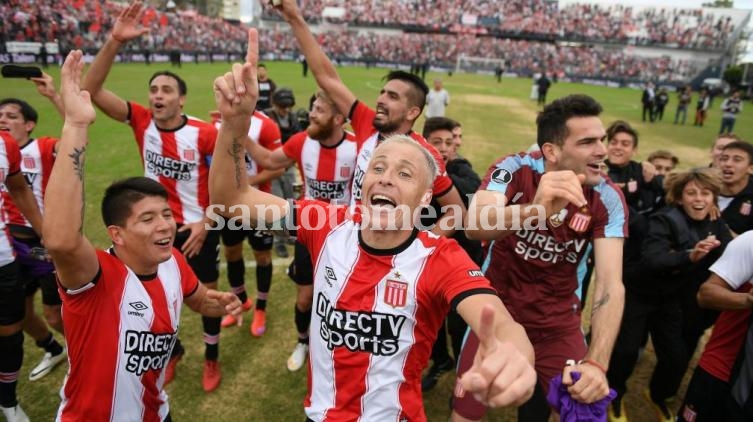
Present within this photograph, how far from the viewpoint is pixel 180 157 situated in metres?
5.23

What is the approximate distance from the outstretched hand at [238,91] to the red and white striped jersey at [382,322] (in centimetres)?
106

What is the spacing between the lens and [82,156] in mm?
2475

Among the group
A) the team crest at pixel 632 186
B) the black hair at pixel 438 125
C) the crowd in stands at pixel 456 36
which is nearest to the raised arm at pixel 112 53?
the black hair at pixel 438 125

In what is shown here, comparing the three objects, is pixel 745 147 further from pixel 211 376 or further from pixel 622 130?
pixel 211 376

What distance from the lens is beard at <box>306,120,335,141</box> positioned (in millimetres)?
5438

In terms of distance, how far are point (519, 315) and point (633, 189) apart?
10.4 feet

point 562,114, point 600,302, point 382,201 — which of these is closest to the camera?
point 382,201

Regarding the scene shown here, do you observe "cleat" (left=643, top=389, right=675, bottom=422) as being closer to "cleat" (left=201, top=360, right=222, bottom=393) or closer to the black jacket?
the black jacket

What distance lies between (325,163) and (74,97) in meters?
3.25

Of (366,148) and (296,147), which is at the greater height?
(366,148)

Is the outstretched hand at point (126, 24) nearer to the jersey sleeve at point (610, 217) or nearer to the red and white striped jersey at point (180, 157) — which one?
the red and white striped jersey at point (180, 157)

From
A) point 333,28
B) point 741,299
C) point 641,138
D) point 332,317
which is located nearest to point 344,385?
point 332,317

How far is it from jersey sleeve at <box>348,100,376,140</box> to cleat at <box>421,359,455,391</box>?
2.79 m

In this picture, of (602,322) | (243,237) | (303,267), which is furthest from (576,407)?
(243,237)
